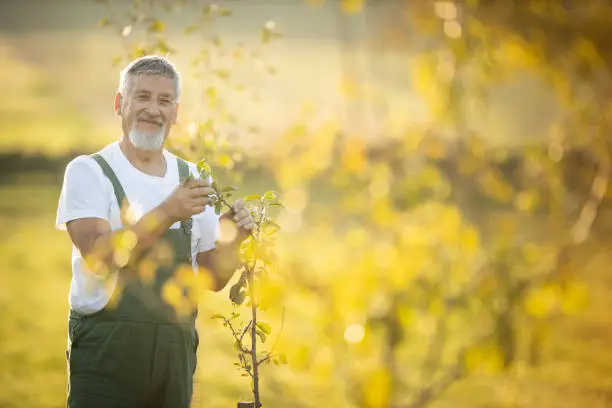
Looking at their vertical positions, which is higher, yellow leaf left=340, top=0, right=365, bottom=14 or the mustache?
yellow leaf left=340, top=0, right=365, bottom=14

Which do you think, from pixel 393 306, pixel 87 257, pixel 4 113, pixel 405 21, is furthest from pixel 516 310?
pixel 4 113

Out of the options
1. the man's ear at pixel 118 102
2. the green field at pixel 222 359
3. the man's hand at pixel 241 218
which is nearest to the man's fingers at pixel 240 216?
the man's hand at pixel 241 218

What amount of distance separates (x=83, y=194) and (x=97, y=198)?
1.5 inches

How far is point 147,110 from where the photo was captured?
8.13ft

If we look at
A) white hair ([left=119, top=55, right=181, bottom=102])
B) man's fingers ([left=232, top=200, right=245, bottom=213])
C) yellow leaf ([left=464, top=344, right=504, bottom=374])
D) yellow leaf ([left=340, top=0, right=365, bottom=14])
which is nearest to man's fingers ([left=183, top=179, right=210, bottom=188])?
man's fingers ([left=232, top=200, right=245, bottom=213])

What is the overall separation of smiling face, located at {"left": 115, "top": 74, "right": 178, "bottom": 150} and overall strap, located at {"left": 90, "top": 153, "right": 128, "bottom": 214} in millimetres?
104

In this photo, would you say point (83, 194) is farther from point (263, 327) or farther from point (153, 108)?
point (263, 327)

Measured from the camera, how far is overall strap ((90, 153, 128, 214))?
2.40 metres

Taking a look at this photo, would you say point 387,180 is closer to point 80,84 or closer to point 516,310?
point 516,310

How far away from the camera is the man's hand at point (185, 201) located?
2223mm

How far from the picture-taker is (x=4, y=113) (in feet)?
84.5

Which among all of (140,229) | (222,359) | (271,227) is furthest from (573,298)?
(222,359)

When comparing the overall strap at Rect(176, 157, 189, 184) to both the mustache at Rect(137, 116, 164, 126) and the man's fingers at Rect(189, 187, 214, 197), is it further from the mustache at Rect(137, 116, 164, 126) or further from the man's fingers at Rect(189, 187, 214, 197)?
the man's fingers at Rect(189, 187, 214, 197)

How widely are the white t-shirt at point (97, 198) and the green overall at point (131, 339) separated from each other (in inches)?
1.0
